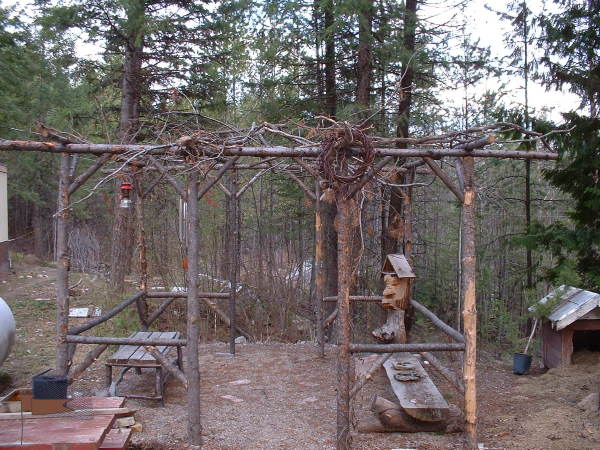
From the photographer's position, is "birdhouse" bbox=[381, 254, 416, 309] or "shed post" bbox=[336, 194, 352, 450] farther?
"birdhouse" bbox=[381, 254, 416, 309]

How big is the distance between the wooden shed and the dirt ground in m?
0.26

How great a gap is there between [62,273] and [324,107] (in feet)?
19.8

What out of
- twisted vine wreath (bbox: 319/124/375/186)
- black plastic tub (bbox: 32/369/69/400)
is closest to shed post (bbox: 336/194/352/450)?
Answer: twisted vine wreath (bbox: 319/124/375/186)

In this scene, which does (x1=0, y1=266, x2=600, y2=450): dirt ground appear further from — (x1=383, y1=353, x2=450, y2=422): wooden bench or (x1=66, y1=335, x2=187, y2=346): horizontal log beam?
(x1=66, y1=335, x2=187, y2=346): horizontal log beam

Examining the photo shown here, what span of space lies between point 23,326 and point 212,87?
5870 millimetres

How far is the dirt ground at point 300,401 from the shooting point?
4.91 meters

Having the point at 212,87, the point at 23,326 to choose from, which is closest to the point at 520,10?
the point at 212,87

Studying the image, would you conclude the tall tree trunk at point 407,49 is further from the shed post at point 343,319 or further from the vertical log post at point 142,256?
the shed post at point 343,319

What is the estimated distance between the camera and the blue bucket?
23.9 feet

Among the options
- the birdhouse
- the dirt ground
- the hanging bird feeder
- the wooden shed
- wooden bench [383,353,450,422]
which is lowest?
the dirt ground

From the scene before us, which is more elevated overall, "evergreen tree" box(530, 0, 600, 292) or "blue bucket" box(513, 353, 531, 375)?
"evergreen tree" box(530, 0, 600, 292)

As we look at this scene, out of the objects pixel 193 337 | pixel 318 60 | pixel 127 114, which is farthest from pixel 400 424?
pixel 127 114

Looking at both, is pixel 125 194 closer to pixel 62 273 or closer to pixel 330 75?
pixel 62 273

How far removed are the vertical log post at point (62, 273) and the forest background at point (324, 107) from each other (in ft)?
7.16
